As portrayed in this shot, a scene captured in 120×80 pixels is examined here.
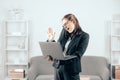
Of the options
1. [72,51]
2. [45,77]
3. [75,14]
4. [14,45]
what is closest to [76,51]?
[72,51]

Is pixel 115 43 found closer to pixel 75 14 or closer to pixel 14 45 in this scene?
pixel 75 14

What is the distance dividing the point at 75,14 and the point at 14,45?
58.8 inches

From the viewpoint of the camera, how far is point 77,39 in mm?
3062

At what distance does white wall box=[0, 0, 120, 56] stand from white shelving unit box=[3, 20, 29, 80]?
0.62ft

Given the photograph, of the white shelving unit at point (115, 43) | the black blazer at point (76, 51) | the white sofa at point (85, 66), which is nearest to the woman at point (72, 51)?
the black blazer at point (76, 51)

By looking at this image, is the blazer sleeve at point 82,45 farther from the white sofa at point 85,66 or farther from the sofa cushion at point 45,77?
the white sofa at point 85,66

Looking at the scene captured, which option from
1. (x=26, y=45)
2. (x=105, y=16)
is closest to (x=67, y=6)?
(x=105, y=16)

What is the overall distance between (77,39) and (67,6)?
273 cm

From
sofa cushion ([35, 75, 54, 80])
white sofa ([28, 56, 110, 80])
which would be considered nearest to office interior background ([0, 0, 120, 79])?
white sofa ([28, 56, 110, 80])

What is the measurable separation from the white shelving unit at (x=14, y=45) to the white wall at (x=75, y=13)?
0.19 m

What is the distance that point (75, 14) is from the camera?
5.69 meters

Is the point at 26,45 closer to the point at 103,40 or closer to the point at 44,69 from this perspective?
the point at 44,69

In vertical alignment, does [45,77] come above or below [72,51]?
below

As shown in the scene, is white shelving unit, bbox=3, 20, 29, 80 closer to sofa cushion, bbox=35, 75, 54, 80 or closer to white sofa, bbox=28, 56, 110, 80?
white sofa, bbox=28, 56, 110, 80
